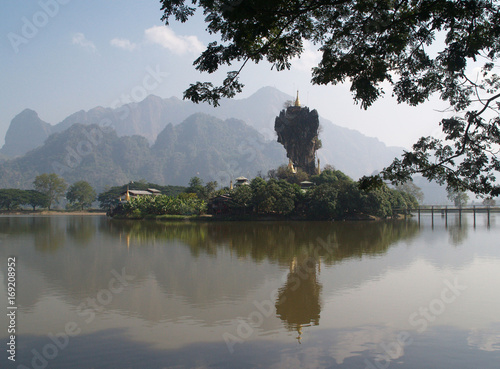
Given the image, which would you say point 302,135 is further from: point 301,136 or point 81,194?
point 81,194

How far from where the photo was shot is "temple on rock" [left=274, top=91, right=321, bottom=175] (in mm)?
67188

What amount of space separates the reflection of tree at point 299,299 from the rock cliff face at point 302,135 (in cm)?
5356

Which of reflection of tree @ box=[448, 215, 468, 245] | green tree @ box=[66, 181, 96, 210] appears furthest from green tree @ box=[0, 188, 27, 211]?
reflection of tree @ box=[448, 215, 468, 245]

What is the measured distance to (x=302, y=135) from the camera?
67250 millimetres

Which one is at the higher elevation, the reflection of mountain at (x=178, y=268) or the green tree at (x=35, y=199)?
the green tree at (x=35, y=199)

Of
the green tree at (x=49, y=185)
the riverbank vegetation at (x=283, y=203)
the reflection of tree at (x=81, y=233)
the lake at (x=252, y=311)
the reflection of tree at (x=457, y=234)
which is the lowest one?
the lake at (x=252, y=311)

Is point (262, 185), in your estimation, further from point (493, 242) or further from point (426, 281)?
point (426, 281)

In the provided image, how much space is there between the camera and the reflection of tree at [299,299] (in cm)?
898

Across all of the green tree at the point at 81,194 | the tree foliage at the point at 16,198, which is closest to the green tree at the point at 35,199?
the tree foliage at the point at 16,198

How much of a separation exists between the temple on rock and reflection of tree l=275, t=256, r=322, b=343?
53542mm

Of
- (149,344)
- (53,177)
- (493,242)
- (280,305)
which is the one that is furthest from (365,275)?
(53,177)

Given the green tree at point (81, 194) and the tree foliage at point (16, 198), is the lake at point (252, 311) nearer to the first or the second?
the tree foliage at point (16, 198)

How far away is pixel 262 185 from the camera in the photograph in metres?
Answer: 46.6

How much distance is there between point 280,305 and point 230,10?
7026 millimetres
